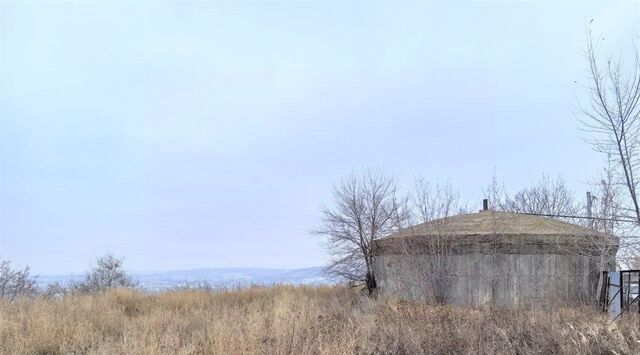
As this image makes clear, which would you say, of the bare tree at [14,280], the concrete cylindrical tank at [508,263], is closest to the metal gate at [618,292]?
the concrete cylindrical tank at [508,263]

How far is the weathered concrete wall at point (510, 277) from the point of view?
14.8 metres

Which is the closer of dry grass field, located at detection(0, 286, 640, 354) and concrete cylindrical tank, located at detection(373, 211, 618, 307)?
dry grass field, located at detection(0, 286, 640, 354)

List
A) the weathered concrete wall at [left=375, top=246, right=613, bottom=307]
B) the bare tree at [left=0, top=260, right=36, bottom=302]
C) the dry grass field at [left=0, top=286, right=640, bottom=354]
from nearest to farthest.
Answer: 1. the dry grass field at [left=0, top=286, right=640, bottom=354]
2. the weathered concrete wall at [left=375, top=246, right=613, bottom=307]
3. the bare tree at [left=0, top=260, right=36, bottom=302]

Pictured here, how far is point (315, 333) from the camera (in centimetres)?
826

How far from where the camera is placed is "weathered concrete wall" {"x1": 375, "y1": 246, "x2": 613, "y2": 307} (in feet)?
48.5

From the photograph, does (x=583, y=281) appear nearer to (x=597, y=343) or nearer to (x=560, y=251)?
(x=560, y=251)

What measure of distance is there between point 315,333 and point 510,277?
862cm

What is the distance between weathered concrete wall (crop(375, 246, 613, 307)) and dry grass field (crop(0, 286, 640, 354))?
312 centimetres

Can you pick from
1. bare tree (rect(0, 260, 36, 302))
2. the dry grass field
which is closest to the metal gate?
the dry grass field

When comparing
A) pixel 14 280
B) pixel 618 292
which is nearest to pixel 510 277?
pixel 618 292

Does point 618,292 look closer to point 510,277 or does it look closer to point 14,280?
point 510,277

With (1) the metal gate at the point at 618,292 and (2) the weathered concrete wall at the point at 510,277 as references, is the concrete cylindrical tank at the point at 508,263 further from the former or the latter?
(1) the metal gate at the point at 618,292

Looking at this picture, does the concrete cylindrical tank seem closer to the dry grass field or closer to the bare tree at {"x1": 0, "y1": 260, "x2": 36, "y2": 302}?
the dry grass field

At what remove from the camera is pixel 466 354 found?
7.62 m
